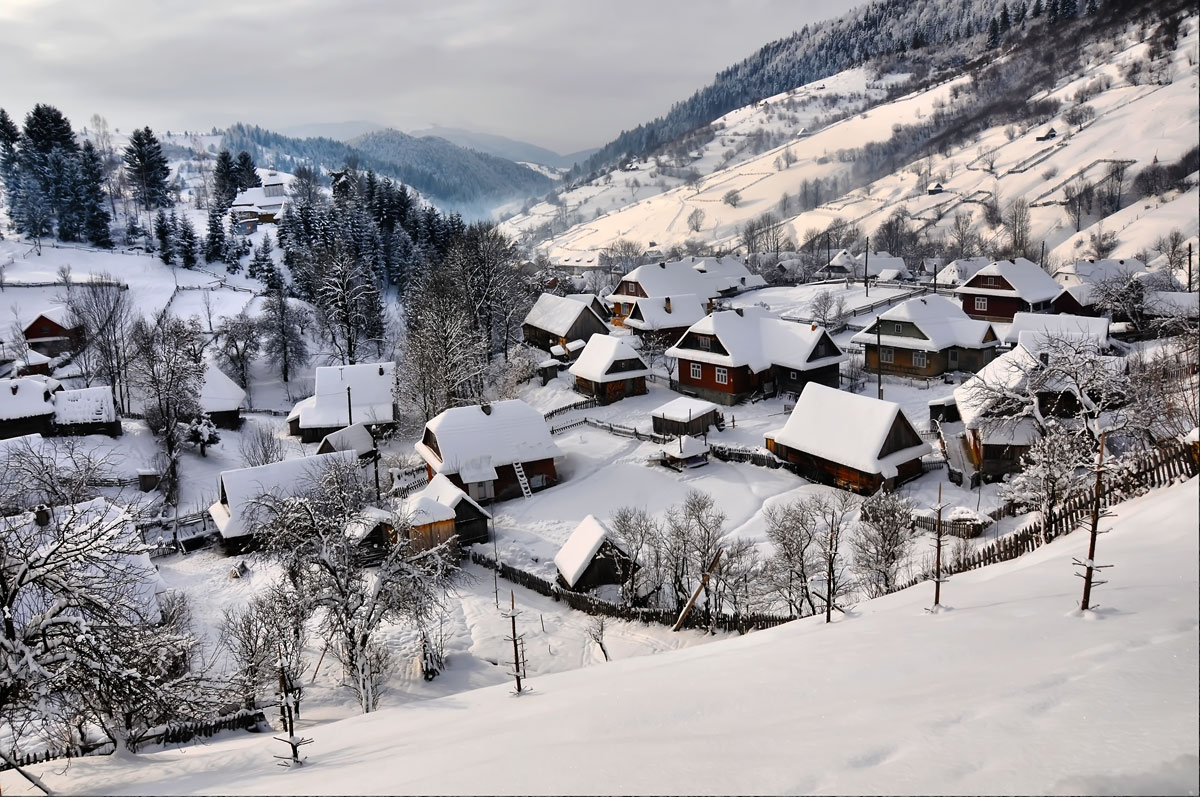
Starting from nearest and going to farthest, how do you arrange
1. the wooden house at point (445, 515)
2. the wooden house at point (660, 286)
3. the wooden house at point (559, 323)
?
the wooden house at point (445, 515) → the wooden house at point (559, 323) → the wooden house at point (660, 286)

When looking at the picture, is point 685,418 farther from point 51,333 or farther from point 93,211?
point 93,211

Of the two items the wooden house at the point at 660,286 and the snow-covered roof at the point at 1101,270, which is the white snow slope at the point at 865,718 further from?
the snow-covered roof at the point at 1101,270

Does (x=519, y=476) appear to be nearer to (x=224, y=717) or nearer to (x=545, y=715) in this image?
(x=224, y=717)

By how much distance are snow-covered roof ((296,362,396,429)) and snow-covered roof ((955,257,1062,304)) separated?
49240mm

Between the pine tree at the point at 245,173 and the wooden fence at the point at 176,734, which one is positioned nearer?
the wooden fence at the point at 176,734

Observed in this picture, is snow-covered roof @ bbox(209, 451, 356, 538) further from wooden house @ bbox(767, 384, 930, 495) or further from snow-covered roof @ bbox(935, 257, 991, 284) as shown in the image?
snow-covered roof @ bbox(935, 257, 991, 284)

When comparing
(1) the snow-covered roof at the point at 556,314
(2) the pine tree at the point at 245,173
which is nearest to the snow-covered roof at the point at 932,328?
(1) the snow-covered roof at the point at 556,314

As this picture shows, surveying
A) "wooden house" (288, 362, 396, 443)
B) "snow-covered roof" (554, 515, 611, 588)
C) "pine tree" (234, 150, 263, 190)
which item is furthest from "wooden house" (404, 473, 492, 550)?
"pine tree" (234, 150, 263, 190)

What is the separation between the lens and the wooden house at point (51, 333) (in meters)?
59.1

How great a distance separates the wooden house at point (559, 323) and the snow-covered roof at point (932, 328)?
21474mm

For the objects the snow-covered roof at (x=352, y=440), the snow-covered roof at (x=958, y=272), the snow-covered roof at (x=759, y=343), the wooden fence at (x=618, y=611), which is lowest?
the wooden fence at (x=618, y=611)

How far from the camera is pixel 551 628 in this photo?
23844 millimetres

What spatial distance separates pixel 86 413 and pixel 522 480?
1133 inches

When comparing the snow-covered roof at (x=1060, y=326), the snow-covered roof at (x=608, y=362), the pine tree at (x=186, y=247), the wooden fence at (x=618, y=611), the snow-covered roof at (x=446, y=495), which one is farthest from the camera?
the pine tree at (x=186, y=247)
